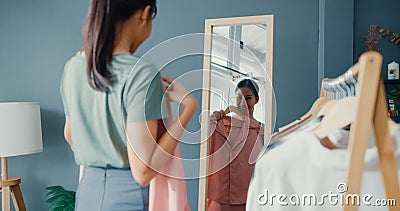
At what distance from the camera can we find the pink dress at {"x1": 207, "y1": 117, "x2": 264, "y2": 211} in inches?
102

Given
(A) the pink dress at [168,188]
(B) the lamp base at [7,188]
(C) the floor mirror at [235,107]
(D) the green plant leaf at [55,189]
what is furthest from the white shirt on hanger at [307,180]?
(B) the lamp base at [7,188]

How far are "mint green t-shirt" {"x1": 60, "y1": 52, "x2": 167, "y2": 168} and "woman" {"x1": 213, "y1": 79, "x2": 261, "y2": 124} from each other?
115 cm

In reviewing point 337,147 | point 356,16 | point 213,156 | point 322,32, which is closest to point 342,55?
point 322,32

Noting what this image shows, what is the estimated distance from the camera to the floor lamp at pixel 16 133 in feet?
9.29

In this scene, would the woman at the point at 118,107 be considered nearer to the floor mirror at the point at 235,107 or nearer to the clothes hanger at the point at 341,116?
the clothes hanger at the point at 341,116

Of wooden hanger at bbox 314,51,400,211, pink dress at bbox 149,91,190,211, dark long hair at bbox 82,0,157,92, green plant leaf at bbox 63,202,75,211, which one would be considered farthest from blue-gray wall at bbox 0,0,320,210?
wooden hanger at bbox 314,51,400,211

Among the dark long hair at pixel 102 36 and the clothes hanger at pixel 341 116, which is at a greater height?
the dark long hair at pixel 102 36

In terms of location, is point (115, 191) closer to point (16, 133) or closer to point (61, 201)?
point (61, 201)

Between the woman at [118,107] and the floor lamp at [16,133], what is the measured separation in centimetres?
150

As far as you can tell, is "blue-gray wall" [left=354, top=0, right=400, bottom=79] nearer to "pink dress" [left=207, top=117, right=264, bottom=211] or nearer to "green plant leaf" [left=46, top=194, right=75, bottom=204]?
"pink dress" [left=207, top=117, right=264, bottom=211]

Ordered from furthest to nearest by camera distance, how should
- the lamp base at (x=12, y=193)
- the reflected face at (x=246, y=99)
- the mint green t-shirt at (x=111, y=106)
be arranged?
1. the lamp base at (x=12, y=193)
2. the reflected face at (x=246, y=99)
3. the mint green t-shirt at (x=111, y=106)

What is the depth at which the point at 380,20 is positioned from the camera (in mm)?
2760

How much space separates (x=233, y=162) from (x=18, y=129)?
132 cm

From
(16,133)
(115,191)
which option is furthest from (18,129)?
(115,191)
